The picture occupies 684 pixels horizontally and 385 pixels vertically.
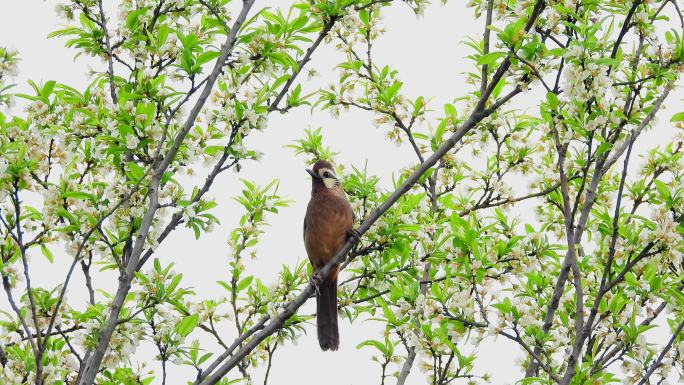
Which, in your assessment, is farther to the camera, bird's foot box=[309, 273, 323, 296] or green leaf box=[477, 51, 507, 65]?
bird's foot box=[309, 273, 323, 296]

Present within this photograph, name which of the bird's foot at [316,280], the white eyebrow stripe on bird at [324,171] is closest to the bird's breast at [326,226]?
the white eyebrow stripe on bird at [324,171]

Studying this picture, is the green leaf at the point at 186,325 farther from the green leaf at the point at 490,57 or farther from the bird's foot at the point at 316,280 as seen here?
the green leaf at the point at 490,57

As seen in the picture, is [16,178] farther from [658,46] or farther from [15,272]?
[658,46]

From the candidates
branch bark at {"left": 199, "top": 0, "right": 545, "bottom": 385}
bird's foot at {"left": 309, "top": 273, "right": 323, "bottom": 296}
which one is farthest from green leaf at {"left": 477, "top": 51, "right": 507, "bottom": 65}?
bird's foot at {"left": 309, "top": 273, "right": 323, "bottom": 296}

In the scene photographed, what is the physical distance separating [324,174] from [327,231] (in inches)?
15.9

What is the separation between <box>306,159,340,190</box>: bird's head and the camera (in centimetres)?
612

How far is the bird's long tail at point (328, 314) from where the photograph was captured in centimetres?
603

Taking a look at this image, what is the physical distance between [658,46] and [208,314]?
10.2 feet

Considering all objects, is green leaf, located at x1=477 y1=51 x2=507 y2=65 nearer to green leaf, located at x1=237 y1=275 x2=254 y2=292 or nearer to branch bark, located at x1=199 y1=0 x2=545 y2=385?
branch bark, located at x1=199 y1=0 x2=545 y2=385

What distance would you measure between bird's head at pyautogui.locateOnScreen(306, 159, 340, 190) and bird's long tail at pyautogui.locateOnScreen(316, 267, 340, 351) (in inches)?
24.9

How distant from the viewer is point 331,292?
19.9 feet

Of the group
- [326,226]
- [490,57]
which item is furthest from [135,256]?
[490,57]

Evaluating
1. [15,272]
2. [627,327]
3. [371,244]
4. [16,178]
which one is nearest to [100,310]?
[15,272]

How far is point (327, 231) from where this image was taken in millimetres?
6191
